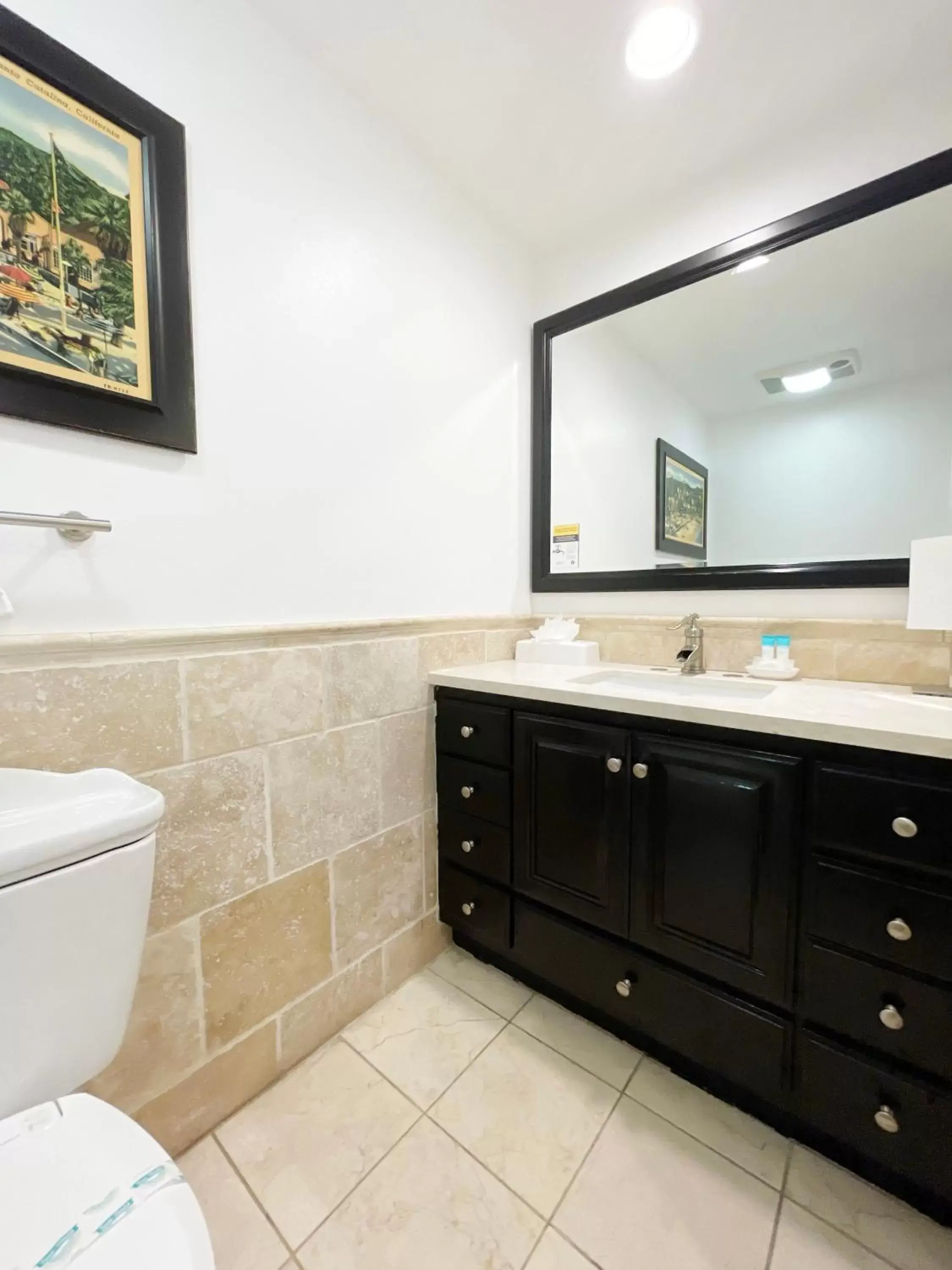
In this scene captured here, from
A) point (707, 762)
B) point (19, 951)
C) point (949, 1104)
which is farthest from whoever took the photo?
point (707, 762)

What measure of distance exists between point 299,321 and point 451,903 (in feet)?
5.36

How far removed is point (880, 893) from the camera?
838 millimetres

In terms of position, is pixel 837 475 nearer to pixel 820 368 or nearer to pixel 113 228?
pixel 820 368

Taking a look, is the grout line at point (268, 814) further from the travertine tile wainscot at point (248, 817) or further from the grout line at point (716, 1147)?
the grout line at point (716, 1147)

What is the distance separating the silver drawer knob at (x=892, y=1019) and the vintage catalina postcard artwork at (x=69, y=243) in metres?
1.72

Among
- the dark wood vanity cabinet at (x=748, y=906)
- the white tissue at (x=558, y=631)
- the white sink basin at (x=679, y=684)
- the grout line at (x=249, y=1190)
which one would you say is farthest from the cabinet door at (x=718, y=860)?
the grout line at (x=249, y=1190)

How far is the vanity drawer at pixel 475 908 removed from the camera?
1372mm

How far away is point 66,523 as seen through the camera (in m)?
0.77

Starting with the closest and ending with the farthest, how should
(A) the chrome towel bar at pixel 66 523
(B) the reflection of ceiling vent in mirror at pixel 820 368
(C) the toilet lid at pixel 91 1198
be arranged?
(C) the toilet lid at pixel 91 1198
(A) the chrome towel bar at pixel 66 523
(B) the reflection of ceiling vent in mirror at pixel 820 368

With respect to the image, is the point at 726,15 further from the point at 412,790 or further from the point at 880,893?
the point at 412,790

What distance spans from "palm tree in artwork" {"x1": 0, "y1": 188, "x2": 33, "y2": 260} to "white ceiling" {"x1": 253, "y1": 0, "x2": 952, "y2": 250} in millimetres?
721

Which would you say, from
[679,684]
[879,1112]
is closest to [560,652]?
[679,684]

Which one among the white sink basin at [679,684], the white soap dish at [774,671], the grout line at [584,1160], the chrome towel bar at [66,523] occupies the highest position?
the chrome towel bar at [66,523]

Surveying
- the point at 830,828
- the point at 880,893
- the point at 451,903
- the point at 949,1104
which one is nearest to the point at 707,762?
the point at 830,828
